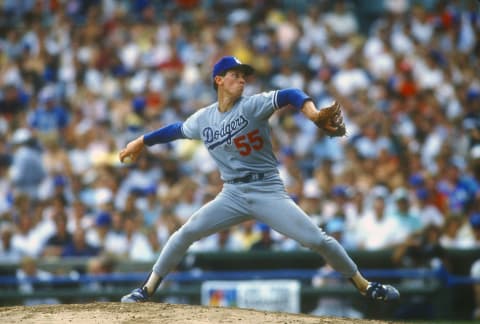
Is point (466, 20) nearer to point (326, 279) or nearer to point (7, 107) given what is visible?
point (326, 279)

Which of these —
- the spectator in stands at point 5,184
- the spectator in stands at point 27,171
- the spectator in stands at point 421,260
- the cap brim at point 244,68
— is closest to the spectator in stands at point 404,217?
the spectator in stands at point 421,260

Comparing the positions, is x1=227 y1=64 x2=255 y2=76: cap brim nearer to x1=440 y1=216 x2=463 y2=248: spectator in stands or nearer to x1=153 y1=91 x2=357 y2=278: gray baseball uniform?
x1=153 y1=91 x2=357 y2=278: gray baseball uniform

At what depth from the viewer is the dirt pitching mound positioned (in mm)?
6184

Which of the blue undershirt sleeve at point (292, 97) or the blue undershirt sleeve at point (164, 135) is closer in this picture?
the blue undershirt sleeve at point (292, 97)

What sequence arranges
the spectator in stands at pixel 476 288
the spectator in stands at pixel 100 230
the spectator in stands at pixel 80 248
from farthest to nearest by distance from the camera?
the spectator in stands at pixel 100 230 → the spectator in stands at pixel 80 248 → the spectator in stands at pixel 476 288

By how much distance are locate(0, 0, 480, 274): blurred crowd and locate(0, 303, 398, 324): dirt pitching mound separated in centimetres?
385

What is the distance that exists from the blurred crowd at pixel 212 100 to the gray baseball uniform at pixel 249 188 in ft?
11.5

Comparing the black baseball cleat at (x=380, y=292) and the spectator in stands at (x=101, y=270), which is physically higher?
the spectator in stands at (x=101, y=270)

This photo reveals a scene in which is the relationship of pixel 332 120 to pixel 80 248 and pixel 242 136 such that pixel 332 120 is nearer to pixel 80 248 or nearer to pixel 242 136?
pixel 242 136

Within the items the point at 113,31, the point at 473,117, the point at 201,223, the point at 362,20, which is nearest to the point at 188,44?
the point at 113,31

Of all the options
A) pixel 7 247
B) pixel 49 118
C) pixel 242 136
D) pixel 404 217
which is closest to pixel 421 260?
pixel 404 217

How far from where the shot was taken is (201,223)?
679 cm

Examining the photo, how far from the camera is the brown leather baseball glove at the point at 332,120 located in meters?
5.79

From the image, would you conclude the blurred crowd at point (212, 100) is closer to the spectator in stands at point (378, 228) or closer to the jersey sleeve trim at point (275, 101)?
the spectator in stands at point (378, 228)
